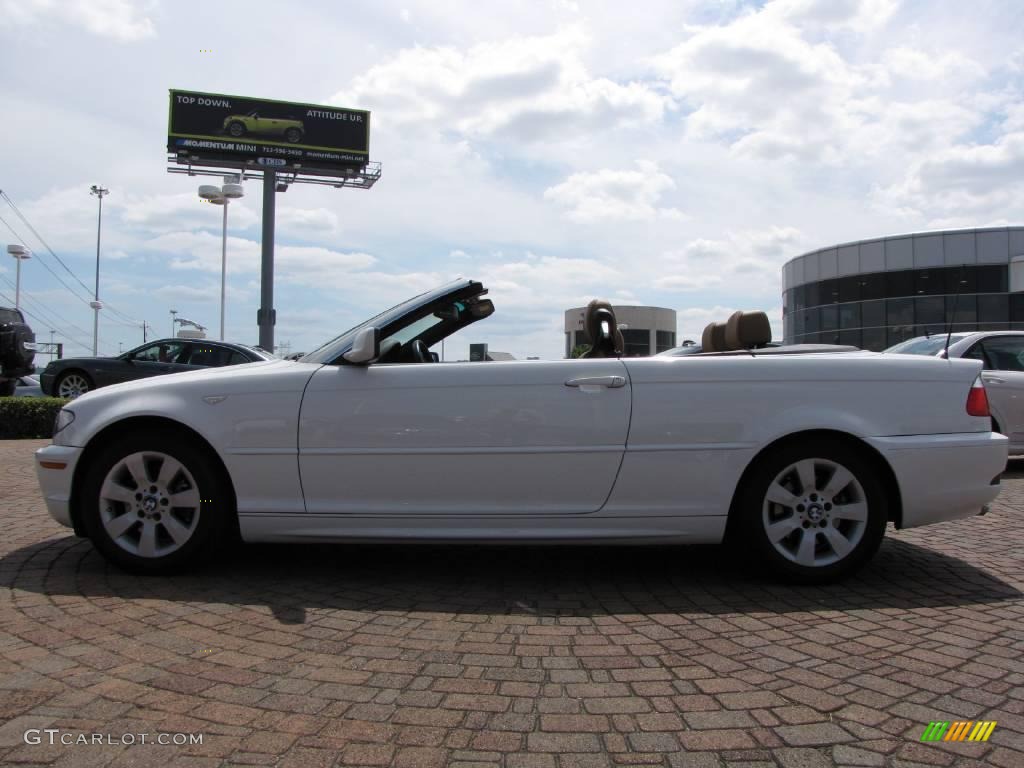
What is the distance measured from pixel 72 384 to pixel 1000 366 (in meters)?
15.0

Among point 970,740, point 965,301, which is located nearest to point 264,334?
point 965,301

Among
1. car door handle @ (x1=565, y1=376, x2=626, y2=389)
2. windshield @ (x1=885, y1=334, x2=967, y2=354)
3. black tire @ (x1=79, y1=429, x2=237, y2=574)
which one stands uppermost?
windshield @ (x1=885, y1=334, x2=967, y2=354)

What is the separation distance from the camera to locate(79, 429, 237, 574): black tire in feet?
12.8

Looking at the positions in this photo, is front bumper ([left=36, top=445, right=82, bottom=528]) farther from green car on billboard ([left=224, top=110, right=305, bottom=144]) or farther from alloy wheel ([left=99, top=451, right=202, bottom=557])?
green car on billboard ([left=224, top=110, right=305, bottom=144])

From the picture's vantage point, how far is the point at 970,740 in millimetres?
2293

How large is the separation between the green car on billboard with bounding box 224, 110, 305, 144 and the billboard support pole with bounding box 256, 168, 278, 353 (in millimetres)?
1956

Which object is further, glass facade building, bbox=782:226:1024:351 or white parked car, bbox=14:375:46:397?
glass facade building, bbox=782:226:1024:351

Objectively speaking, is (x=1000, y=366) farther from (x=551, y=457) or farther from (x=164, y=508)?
(x=164, y=508)

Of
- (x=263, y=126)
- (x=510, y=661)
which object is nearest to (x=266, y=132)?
(x=263, y=126)

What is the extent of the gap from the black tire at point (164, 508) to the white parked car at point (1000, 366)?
704 cm

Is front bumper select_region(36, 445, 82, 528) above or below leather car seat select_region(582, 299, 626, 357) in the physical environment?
below

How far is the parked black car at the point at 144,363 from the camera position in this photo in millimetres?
12914

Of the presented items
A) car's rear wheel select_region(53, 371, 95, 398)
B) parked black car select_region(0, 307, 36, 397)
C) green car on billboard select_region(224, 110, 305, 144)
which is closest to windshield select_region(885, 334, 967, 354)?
car's rear wheel select_region(53, 371, 95, 398)

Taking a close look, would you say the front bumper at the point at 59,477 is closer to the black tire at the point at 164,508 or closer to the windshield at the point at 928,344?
the black tire at the point at 164,508
